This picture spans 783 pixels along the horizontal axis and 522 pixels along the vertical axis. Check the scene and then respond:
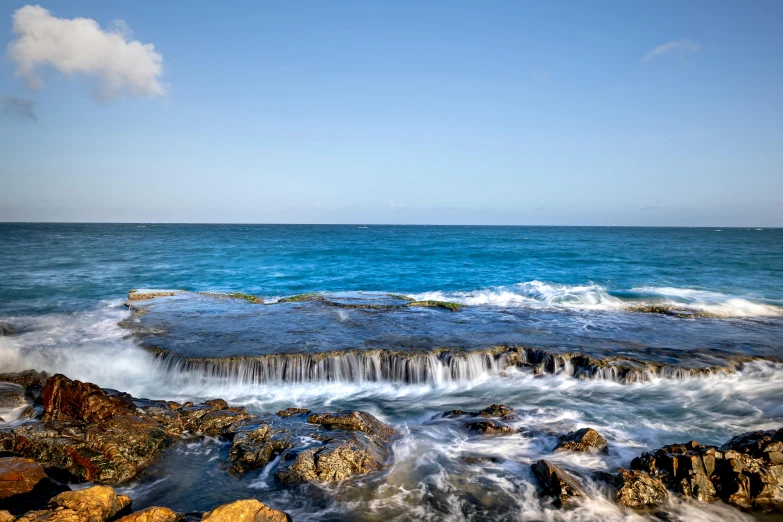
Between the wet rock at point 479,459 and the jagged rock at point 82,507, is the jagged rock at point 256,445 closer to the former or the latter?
the jagged rock at point 82,507

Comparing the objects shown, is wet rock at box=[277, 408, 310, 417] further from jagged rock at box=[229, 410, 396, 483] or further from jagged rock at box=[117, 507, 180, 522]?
jagged rock at box=[117, 507, 180, 522]

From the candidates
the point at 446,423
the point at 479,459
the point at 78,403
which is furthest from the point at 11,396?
the point at 479,459

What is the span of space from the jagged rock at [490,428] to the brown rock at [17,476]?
7.47 m

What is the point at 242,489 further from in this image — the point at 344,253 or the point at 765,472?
the point at 344,253

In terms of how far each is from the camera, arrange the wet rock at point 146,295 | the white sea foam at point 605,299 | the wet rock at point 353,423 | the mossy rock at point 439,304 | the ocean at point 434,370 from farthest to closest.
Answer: the wet rock at point 146,295 < the white sea foam at point 605,299 < the mossy rock at point 439,304 < the wet rock at point 353,423 < the ocean at point 434,370

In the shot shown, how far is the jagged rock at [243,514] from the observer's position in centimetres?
527

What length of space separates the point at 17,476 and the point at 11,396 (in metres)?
5.50

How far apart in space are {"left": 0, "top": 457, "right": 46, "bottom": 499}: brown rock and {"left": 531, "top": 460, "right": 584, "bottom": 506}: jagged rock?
7500 millimetres

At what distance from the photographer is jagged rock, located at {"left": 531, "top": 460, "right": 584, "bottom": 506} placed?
22.7ft

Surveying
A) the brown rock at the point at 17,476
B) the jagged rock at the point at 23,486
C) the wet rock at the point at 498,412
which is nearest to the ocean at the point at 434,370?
the wet rock at the point at 498,412

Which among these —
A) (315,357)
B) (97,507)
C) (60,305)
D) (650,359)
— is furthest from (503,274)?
(97,507)

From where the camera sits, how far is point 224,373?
12.8 metres

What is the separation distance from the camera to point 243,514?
541 cm

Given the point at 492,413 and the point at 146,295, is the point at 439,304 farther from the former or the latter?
the point at 146,295
